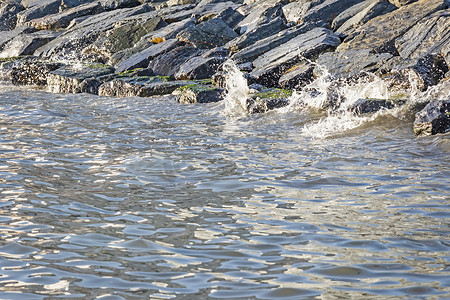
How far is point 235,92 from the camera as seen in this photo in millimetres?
13484

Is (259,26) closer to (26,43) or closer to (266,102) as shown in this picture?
(266,102)

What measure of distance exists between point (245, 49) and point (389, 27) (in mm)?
3863

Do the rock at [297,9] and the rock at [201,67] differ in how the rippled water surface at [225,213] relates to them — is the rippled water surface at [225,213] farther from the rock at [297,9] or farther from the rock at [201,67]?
the rock at [297,9]

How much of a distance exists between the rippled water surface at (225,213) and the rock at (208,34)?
780cm

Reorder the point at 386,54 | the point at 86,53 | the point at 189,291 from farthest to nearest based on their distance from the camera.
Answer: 1. the point at 86,53
2. the point at 386,54
3. the point at 189,291

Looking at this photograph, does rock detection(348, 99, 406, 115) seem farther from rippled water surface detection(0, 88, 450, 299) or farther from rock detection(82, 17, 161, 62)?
rock detection(82, 17, 161, 62)

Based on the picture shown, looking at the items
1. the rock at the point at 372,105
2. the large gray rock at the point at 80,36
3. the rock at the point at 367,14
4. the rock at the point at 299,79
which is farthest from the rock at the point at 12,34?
the rock at the point at 372,105

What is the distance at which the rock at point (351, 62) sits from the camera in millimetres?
13125

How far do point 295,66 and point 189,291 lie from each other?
431 inches

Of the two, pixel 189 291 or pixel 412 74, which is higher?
pixel 412 74

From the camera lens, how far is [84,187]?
703cm

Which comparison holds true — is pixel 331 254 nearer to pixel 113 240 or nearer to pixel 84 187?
pixel 113 240

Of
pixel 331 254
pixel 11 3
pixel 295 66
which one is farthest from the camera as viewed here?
pixel 11 3

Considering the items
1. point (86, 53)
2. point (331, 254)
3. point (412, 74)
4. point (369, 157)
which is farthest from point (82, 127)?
point (86, 53)
